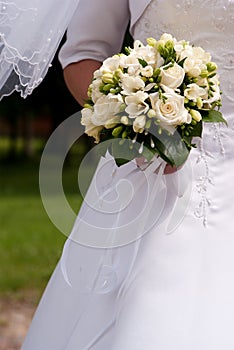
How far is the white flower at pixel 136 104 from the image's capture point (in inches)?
79.4

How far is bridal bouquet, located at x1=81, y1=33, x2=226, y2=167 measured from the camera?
2025 mm

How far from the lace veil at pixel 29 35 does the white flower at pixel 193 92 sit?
0.57 m

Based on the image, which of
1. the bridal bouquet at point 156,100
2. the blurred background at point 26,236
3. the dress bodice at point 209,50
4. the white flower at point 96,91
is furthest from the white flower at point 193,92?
the blurred background at point 26,236

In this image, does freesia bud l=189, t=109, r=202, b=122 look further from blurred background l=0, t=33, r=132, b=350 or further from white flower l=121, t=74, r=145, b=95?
blurred background l=0, t=33, r=132, b=350

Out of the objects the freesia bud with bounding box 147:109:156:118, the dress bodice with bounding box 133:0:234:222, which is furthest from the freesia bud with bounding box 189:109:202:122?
the dress bodice with bounding box 133:0:234:222

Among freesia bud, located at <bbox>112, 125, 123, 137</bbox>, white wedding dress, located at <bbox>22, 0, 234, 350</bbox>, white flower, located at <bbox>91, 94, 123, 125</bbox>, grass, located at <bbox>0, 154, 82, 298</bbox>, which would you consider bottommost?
grass, located at <bbox>0, 154, 82, 298</bbox>

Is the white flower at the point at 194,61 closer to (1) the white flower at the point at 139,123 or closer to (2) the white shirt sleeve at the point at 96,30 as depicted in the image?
(1) the white flower at the point at 139,123

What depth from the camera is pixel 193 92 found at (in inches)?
81.0

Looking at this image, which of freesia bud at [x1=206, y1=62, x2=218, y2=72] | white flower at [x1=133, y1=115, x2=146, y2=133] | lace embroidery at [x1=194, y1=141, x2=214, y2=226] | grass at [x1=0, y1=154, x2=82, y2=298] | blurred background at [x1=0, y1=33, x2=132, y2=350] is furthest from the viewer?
grass at [x1=0, y1=154, x2=82, y2=298]

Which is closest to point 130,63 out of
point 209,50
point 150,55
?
point 150,55

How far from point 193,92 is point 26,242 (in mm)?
7771

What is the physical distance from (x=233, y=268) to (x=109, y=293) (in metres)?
0.37

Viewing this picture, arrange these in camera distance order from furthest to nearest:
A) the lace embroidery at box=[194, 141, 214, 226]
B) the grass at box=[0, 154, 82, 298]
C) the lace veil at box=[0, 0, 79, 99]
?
the grass at box=[0, 154, 82, 298]
the lace veil at box=[0, 0, 79, 99]
the lace embroidery at box=[194, 141, 214, 226]

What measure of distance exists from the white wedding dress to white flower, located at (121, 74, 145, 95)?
34 cm
